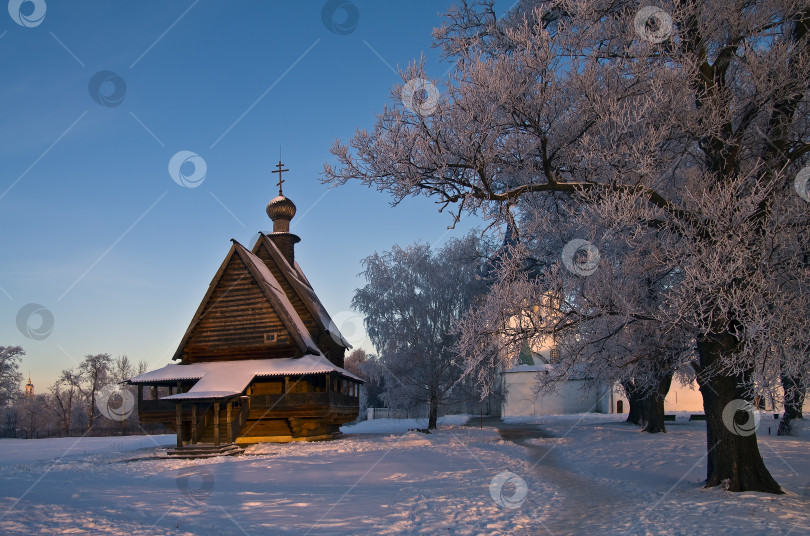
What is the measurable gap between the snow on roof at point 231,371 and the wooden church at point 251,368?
39mm

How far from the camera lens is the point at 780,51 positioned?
902cm

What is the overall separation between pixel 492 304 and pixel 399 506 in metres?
3.64

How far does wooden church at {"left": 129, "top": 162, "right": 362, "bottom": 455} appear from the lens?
2298 centimetres

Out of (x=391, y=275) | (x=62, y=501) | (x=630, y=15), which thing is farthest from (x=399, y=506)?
(x=391, y=275)

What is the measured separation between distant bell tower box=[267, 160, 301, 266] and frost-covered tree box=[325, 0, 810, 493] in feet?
70.9

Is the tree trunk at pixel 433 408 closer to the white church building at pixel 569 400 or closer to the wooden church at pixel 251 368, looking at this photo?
the wooden church at pixel 251 368

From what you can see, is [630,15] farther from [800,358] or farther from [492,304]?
[800,358]

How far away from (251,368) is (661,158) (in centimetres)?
1799

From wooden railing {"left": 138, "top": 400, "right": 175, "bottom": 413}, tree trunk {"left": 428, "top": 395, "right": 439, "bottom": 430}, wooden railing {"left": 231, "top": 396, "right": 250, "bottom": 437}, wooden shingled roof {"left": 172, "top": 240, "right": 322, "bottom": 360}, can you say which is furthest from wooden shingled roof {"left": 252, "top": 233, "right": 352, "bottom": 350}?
wooden railing {"left": 138, "top": 400, "right": 175, "bottom": 413}

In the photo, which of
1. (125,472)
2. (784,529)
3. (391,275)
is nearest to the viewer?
(784,529)

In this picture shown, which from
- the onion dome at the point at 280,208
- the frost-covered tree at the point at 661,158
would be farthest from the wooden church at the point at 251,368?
the frost-covered tree at the point at 661,158

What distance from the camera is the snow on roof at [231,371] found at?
2155cm

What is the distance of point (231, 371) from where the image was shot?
75.9ft

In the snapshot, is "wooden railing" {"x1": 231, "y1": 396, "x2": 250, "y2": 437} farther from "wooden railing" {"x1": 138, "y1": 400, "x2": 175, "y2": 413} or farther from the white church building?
the white church building
